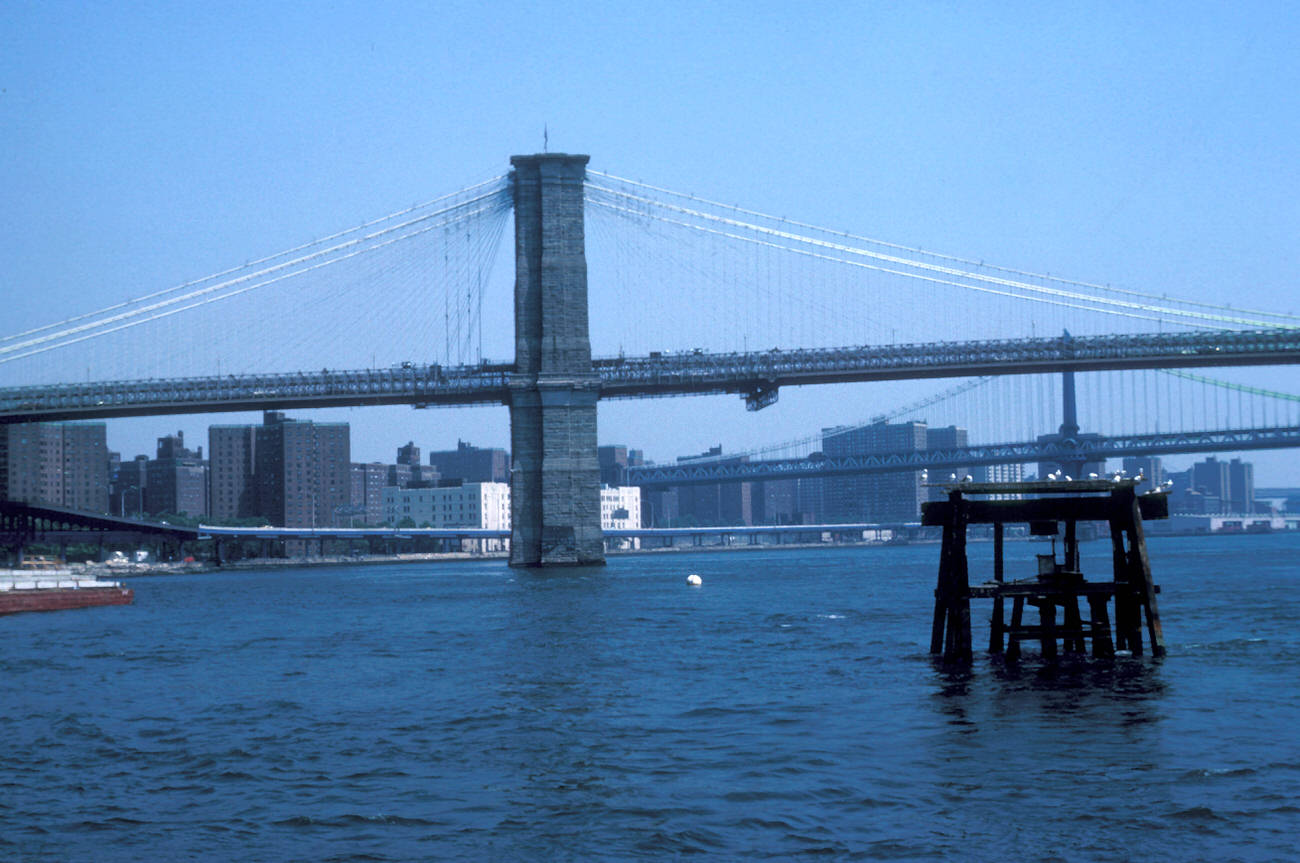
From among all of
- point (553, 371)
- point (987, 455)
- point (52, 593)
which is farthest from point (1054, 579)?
point (987, 455)

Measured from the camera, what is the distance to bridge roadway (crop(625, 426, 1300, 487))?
4850 inches

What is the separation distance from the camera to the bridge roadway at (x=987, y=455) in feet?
404

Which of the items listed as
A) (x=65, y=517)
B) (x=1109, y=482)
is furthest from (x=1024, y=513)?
(x=65, y=517)

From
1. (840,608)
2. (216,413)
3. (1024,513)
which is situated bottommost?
(840,608)

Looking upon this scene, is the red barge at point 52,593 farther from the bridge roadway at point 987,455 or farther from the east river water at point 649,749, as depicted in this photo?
the bridge roadway at point 987,455

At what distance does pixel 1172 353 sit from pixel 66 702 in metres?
70.1

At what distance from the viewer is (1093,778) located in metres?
16.4

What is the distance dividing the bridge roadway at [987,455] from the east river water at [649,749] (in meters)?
92.8

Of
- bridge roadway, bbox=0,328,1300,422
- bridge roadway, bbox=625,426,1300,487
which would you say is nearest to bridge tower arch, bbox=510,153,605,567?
bridge roadway, bbox=0,328,1300,422

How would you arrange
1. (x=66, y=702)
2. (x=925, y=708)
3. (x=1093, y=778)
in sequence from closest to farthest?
1. (x=1093, y=778)
2. (x=925, y=708)
3. (x=66, y=702)

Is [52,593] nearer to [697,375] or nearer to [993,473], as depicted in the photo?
[697,375]

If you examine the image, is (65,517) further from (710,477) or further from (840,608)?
(840,608)

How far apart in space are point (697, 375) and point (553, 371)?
33.2 feet

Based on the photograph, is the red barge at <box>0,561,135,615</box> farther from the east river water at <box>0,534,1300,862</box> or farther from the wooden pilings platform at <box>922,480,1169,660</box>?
the wooden pilings platform at <box>922,480,1169,660</box>
